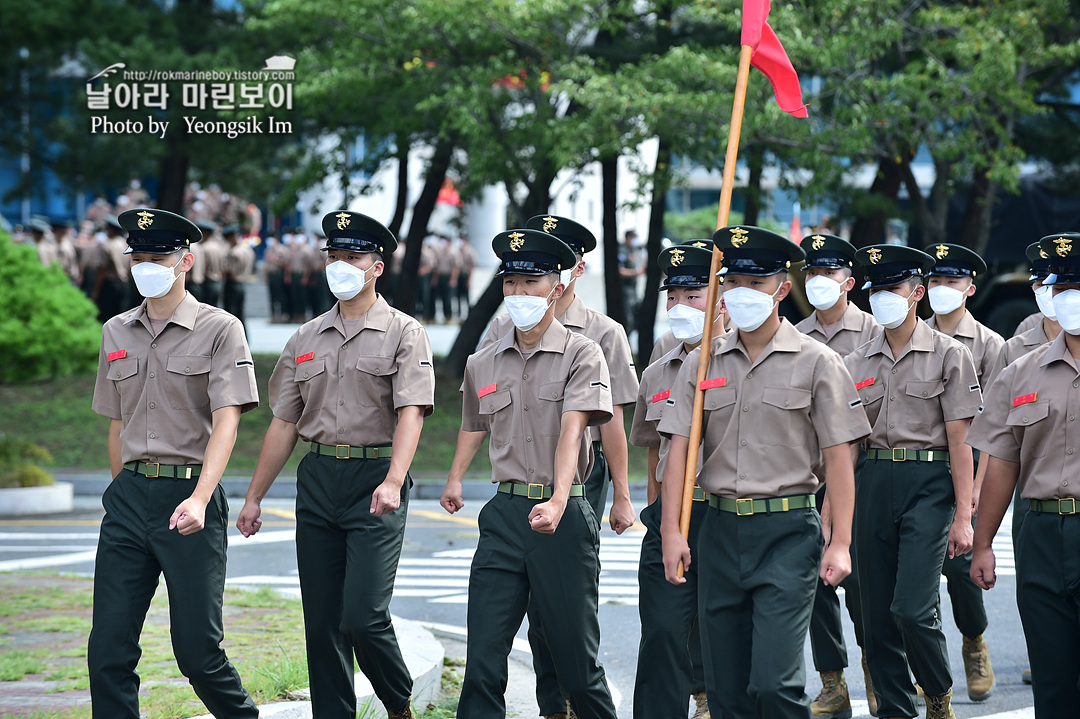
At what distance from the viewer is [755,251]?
16.8 ft

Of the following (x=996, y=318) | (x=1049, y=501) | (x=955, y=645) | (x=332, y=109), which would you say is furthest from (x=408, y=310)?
(x=1049, y=501)

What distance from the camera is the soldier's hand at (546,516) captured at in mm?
5281

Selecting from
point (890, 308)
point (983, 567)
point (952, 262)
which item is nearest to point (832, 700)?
point (983, 567)

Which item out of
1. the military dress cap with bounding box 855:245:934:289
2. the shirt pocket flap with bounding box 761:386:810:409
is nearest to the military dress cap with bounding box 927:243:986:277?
the military dress cap with bounding box 855:245:934:289

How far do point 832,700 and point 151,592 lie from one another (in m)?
3.23

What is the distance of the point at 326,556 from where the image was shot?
5945mm

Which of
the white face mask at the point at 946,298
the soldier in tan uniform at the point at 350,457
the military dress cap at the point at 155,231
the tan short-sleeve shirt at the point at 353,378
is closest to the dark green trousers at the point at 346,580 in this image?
the soldier in tan uniform at the point at 350,457

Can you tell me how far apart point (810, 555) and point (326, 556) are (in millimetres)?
2114

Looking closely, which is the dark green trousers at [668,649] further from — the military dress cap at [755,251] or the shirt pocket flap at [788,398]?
the military dress cap at [755,251]

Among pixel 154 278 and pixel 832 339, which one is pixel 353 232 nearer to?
pixel 154 278

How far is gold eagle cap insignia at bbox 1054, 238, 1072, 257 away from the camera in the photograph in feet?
16.8

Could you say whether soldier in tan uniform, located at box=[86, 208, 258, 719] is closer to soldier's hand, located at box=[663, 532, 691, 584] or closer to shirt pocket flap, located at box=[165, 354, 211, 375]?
shirt pocket flap, located at box=[165, 354, 211, 375]

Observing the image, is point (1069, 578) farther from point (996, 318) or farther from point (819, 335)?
point (996, 318)

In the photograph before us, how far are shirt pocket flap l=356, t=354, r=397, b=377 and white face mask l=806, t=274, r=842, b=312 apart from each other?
2.31 meters
